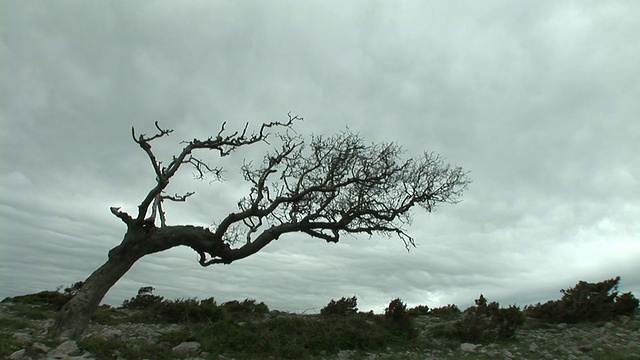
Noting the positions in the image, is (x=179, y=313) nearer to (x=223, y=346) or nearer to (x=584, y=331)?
(x=223, y=346)

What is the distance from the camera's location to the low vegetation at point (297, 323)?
1071 centimetres

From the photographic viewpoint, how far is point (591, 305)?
15.5 meters

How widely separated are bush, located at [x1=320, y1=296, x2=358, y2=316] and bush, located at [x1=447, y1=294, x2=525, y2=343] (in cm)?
378

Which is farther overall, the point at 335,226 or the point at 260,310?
the point at 260,310

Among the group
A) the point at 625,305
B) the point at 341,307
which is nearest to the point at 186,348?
the point at 341,307

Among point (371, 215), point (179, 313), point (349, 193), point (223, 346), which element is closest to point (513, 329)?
point (371, 215)

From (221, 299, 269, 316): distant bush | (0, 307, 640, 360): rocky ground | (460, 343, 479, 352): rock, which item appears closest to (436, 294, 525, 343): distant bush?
(0, 307, 640, 360): rocky ground

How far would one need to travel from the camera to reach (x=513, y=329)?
43.3 feet

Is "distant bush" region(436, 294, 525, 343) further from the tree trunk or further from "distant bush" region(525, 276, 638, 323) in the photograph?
the tree trunk

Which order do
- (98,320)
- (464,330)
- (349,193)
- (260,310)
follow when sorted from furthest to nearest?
(260,310) → (349,193) → (98,320) → (464,330)

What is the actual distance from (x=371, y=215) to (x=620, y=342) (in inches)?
311

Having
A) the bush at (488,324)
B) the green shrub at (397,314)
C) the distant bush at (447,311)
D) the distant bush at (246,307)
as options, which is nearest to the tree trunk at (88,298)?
the distant bush at (246,307)

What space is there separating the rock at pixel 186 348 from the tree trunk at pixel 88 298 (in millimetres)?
2721

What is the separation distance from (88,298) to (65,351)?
2384 mm
